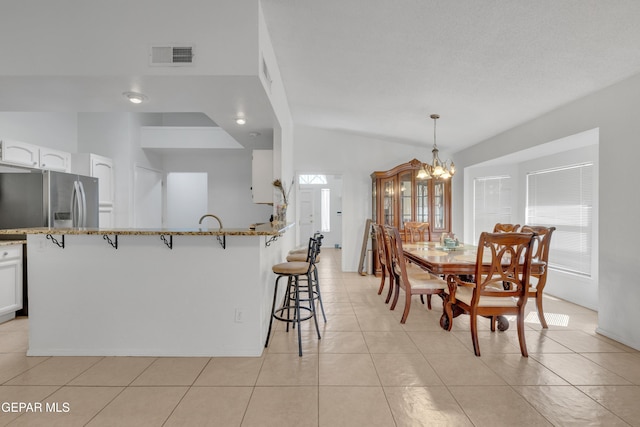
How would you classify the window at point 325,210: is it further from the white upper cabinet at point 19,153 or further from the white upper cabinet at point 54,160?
the white upper cabinet at point 19,153

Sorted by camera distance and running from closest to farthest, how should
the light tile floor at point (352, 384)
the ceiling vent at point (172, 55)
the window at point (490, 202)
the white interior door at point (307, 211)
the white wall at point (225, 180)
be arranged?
the light tile floor at point (352, 384) → the ceiling vent at point (172, 55) → the window at point (490, 202) → the white wall at point (225, 180) → the white interior door at point (307, 211)

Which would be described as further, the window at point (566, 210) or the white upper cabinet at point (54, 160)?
the white upper cabinet at point (54, 160)

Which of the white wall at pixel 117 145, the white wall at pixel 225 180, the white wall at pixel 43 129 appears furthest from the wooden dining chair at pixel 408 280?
the white wall at pixel 43 129

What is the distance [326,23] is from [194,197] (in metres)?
6.52

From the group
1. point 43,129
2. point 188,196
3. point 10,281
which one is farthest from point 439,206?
point 43,129

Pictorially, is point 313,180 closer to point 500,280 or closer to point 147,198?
point 147,198

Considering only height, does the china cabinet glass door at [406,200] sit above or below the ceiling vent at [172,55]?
below

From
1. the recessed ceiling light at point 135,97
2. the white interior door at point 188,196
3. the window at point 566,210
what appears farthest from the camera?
the white interior door at point 188,196

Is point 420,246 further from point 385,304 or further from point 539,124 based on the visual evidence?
point 539,124

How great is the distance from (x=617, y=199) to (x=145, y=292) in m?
4.11

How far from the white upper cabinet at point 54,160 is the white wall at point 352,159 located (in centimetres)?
344

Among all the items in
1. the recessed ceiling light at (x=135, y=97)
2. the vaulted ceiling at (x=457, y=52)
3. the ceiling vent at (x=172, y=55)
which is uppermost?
the vaulted ceiling at (x=457, y=52)

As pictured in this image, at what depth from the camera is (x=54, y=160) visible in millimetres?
4301

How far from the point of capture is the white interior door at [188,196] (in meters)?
8.01
